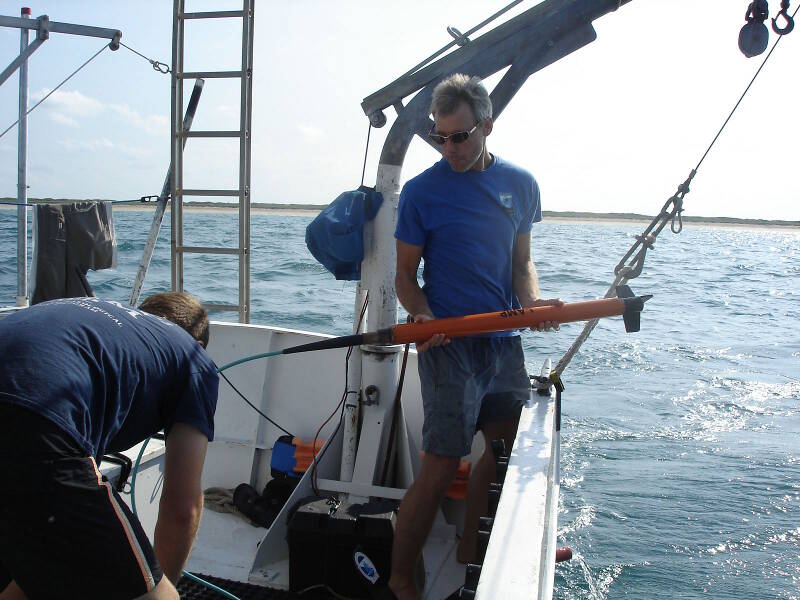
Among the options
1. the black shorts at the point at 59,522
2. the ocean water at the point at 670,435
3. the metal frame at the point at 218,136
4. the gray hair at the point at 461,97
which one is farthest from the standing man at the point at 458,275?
the ocean water at the point at 670,435

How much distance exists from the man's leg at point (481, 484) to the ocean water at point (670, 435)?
2243 mm

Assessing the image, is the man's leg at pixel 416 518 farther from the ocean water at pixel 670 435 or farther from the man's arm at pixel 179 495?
the ocean water at pixel 670 435

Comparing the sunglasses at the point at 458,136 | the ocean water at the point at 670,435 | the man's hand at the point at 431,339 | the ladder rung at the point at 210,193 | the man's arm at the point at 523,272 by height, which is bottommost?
the ocean water at the point at 670,435

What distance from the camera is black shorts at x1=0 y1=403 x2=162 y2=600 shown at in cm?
163

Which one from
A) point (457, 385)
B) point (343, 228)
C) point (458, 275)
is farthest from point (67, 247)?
point (457, 385)

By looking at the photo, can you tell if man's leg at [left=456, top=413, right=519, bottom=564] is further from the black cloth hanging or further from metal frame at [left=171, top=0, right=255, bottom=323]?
the black cloth hanging

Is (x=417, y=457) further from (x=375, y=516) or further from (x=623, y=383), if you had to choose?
(x=623, y=383)

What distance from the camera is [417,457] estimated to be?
12.5 feet

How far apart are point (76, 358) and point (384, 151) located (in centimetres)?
209

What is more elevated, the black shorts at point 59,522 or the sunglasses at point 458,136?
the sunglasses at point 458,136

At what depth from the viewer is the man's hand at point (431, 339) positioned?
2.72 m

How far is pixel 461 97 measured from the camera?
8.83 ft

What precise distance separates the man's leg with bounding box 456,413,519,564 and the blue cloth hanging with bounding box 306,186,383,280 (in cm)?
100

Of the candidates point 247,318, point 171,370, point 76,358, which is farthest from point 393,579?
point 247,318
